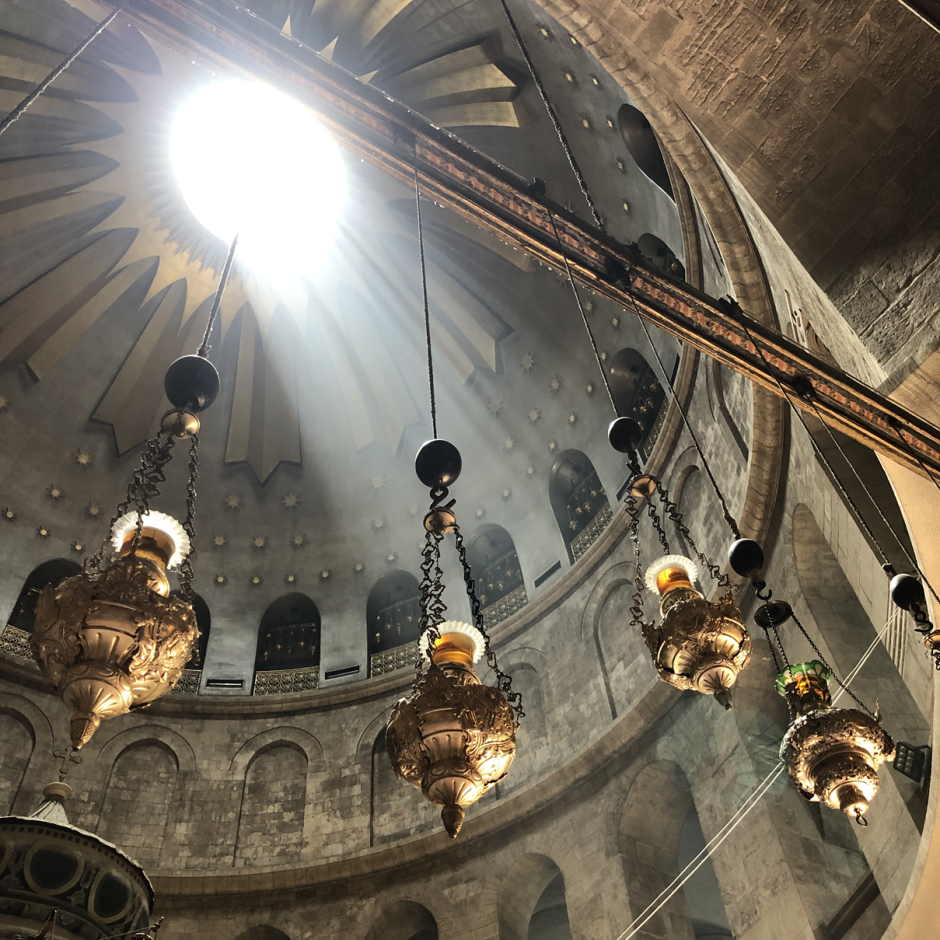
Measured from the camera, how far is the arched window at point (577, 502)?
1245cm

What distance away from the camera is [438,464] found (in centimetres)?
335

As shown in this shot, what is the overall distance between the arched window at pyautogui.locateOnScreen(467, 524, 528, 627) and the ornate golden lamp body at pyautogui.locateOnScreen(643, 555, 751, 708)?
28.5 ft

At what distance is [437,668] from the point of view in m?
3.48

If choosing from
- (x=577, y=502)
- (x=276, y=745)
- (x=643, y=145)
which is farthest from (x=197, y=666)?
(x=643, y=145)

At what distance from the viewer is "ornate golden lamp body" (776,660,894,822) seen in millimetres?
4086

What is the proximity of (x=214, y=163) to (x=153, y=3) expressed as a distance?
1339 cm

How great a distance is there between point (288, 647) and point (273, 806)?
2.88 meters

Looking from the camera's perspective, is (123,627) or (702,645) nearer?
(123,627)

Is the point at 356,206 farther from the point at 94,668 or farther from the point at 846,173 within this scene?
the point at 94,668

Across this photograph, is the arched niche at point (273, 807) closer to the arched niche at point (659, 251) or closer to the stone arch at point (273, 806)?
the stone arch at point (273, 806)

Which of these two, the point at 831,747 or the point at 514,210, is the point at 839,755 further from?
the point at 514,210

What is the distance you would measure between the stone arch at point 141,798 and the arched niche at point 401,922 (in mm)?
2947

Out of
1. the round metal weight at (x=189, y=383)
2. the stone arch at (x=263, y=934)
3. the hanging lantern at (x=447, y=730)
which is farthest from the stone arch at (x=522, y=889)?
the round metal weight at (x=189, y=383)

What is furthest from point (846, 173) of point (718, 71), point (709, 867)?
point (709, 867)
